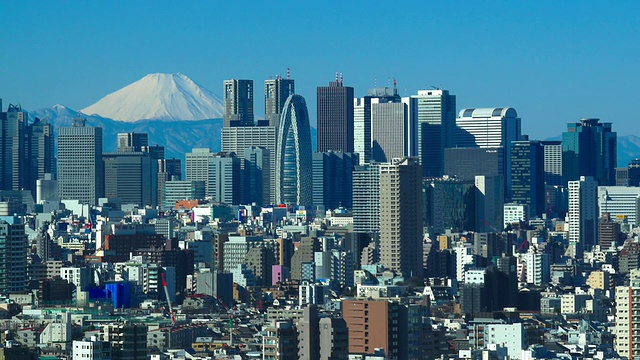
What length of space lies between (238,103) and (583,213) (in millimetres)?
67128

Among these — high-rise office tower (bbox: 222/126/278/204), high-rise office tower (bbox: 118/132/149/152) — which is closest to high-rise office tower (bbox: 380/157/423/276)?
high-rise office tower (bbox: 222/126/278/204)

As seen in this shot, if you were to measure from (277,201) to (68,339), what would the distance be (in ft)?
381

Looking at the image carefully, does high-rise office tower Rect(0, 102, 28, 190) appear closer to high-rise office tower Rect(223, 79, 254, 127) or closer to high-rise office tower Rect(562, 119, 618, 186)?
high-rise office tower Rect(223, 79, 254, 127)

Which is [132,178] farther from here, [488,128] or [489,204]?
[489,204]

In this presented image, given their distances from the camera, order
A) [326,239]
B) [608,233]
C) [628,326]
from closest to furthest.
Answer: [628,326]
[326,239]
[608,233]

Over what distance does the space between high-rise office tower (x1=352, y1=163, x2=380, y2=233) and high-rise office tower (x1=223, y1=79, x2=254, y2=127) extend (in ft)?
193

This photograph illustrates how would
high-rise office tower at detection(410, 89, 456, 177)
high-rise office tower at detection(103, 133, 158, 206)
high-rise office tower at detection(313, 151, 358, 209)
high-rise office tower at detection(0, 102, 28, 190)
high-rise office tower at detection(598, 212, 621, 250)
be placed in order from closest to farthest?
high-rise office tower at detection(598, 212, 621, 250), high-rise office tower at detection(313, 151, 358, 209), high-rise office tower at detection(410, 89, 456, 177), high-rise office tower at detection(103, 133, 158, 206), high-rise office tower at detection(0, 102, 28, 190)

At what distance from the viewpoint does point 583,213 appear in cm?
12950

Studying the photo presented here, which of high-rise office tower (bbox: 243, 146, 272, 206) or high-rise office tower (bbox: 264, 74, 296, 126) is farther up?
high-rise office tower (bbox: 264, 74, 296, 126)

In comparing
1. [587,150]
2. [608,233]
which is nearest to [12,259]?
[608,233]

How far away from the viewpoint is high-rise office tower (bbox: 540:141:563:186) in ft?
572

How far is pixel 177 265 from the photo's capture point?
3580 inches

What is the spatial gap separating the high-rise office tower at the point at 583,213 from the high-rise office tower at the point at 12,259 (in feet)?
151

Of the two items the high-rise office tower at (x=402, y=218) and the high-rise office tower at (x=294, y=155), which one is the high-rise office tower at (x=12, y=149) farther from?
the high-rise office tower at (x=402, y=218)
